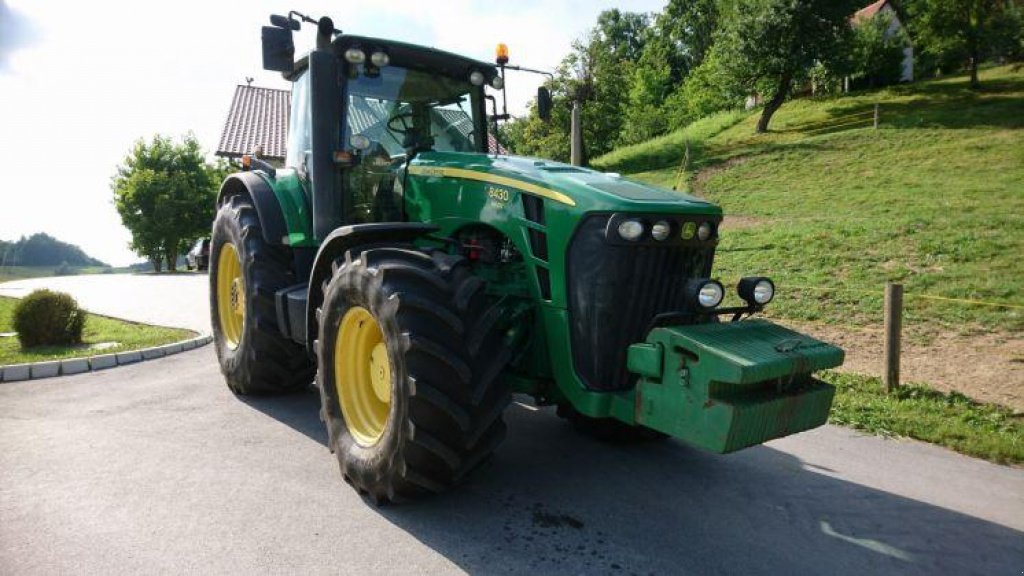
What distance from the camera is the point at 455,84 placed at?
4.84 metres

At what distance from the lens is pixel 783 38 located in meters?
26.9

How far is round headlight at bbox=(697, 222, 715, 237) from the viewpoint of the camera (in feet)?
11.4

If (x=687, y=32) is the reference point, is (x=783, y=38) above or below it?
below

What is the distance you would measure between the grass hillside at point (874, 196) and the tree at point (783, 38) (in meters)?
2.53

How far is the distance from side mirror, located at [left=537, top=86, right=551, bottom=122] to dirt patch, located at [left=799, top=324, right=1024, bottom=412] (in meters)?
4.07

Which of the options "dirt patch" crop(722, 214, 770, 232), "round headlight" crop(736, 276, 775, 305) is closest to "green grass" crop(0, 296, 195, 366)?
"round headlight" crop(736, 276, 775, 305)

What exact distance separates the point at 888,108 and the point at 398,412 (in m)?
31.9

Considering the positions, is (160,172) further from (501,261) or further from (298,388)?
(501,261)

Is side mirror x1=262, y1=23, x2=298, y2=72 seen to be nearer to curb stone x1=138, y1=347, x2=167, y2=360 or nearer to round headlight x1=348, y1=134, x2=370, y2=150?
round headlight x1=348, y1=134, x2=370, y2=150

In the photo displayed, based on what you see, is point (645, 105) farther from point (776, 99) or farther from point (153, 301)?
point (153, 301)

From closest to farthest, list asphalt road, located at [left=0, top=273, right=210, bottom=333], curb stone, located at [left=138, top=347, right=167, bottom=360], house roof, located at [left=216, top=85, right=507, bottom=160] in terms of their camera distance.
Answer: curb stone, located at [left=138, top=347, right=167, bottom=360] → asphalt road, located at [left=0, top=273, right=210, bottom=333] → house roof, located at [left=216, top=85, right=507, bottom=160]

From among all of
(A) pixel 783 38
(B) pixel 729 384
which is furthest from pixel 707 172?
(B) pixel 729 384

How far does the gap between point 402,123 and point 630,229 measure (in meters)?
2.11

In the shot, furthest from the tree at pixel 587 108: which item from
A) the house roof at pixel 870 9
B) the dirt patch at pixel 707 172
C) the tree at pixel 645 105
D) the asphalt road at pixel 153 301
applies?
the house roof at pixel 870 9
